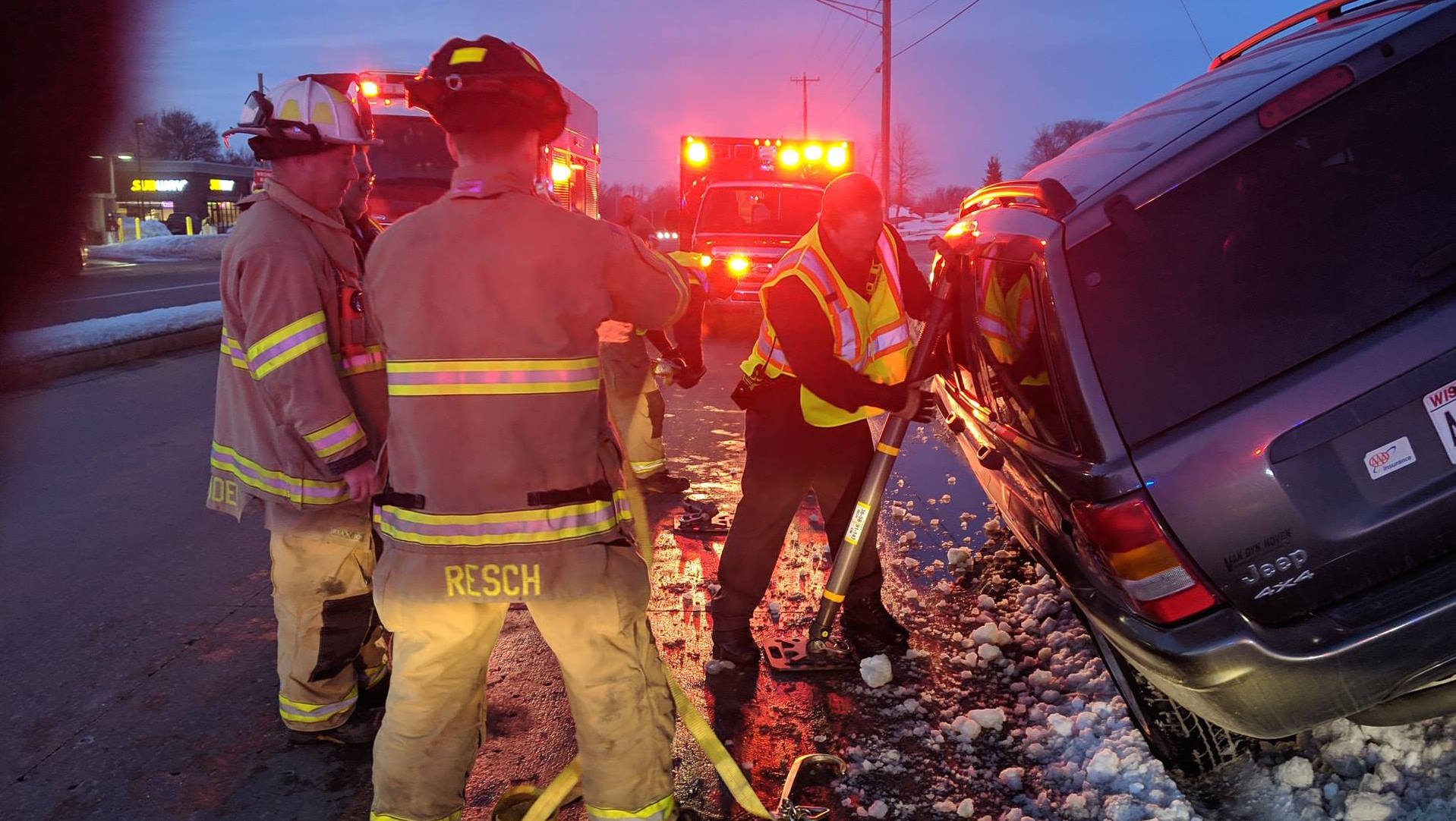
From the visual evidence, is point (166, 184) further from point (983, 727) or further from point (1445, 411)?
point (1445, 411)

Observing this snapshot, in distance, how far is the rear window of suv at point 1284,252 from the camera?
2418 mm

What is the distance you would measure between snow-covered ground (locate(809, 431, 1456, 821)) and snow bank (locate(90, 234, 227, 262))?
1457 inches

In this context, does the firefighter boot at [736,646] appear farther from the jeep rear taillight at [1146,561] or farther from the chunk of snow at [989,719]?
the jeep rear taillight at [1146,561]

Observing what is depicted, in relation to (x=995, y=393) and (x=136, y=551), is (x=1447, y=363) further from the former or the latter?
(x=136, y=551)

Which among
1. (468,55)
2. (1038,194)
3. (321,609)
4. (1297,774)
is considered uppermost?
(468,55)

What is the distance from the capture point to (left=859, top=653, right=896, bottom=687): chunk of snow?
380cm

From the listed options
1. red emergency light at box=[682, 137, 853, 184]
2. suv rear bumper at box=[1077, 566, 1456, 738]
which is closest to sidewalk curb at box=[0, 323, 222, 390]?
red emergency light at box=[682, 137, 853, 184]

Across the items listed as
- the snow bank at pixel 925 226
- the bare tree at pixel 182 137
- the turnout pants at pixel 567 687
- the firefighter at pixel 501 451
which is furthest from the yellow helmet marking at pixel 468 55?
the bare tree at pixel 182 137

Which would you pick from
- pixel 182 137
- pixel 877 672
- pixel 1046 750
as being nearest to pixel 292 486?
pixel 877 672

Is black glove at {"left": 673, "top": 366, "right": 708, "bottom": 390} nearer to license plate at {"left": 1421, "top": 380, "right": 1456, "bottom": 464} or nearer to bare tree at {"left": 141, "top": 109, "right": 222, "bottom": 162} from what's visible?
license plate at {"left": 1421, "top": 380, "right": 1456, "bottom": 464}

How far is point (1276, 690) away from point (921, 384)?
1685 mm

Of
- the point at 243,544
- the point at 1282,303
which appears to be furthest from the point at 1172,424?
the point at 243,544

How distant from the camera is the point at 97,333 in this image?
11562mm

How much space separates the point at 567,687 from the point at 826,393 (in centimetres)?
170
